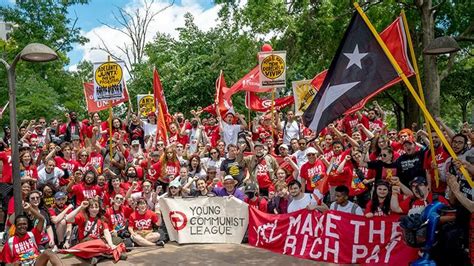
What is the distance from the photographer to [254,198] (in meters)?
9.73

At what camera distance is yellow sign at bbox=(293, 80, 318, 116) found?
13.8m

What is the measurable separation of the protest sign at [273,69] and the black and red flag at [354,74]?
18.7 ft

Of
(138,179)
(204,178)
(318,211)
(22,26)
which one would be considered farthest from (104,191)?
(22,26)

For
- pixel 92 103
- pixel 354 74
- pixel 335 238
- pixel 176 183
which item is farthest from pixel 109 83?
pixel 354 74

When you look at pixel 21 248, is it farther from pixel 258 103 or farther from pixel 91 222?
pixel 258 103

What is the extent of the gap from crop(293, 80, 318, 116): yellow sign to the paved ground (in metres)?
5.77

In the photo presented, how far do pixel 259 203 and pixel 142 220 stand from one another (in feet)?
7.46

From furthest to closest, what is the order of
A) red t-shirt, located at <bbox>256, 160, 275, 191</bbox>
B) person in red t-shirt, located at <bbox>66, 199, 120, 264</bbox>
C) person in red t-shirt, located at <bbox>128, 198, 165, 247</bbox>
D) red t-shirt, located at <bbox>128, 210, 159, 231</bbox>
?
red t-shirt, located at <bbox>256, 160, 275, 191</bbox> < red t-shirt, located at <bbox>128, 210, 159, 231</bbox> < person in red t-shirt, located at <bbox>128, 198, 165, 247</bbox> < person in red t-shirt, located at <bbox>66, 199, 120, 264</bbox>

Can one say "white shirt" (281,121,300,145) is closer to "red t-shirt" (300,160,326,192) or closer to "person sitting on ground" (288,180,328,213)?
"red t-shirt" (300,160,326,192)

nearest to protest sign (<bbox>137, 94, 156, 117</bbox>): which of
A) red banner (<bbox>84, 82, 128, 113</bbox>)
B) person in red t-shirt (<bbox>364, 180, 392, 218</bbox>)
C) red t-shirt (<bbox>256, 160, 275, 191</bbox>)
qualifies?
red banner (<bbox>84, 82, 128, 113</bbox>)

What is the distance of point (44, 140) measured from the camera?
45.4 feet

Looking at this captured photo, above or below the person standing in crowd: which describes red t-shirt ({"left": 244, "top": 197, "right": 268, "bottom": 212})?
below

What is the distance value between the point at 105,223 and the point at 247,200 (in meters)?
2.77

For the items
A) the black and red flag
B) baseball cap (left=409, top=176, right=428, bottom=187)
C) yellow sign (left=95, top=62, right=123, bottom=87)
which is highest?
yellow sign (left=95, top=62, right=123, bottom=87)
